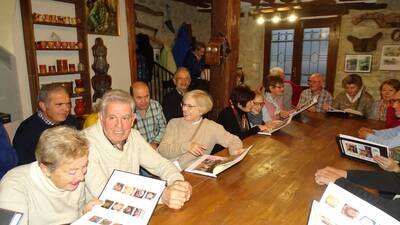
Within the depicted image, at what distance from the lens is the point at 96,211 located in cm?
133

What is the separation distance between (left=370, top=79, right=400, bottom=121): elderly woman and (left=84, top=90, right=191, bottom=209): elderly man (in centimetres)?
309

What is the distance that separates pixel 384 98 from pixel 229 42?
2.08 metres

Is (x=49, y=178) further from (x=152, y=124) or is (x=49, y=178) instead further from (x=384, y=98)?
(x=384, y=98)

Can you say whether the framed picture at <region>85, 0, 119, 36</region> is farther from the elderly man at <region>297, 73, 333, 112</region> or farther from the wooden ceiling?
the elderly man at <region>297, 73, 333, 112</region>

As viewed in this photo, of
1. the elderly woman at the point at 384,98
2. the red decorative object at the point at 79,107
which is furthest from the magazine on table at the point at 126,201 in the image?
the elderly woman at the point at 384,98

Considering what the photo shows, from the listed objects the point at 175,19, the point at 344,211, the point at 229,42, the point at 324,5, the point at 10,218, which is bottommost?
the point at 344,211

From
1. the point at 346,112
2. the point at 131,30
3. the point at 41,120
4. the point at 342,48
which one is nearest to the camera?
the point at 41,120

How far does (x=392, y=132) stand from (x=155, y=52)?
4.76 meters

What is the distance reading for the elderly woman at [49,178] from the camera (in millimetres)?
1261

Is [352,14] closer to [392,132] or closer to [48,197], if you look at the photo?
[392,132]

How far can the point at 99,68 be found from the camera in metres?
4.10

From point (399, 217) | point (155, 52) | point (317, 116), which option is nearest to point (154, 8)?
point (155, 52)

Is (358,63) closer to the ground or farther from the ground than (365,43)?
closer to the ground

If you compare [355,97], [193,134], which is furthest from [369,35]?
[193,134]
